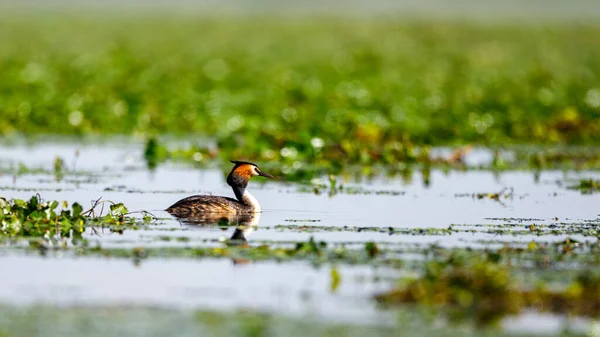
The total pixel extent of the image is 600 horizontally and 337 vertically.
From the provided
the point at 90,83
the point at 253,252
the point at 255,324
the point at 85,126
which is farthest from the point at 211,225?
the point at 90,83

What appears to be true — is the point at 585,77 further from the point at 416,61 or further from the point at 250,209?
the point at 250,209

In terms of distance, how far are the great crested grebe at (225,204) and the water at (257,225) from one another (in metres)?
0.19

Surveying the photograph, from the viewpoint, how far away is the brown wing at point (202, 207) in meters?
15.2

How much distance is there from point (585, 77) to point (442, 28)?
26.6 m

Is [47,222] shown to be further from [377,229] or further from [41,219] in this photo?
[377,229]

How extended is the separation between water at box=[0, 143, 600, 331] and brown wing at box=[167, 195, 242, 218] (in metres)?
0.21

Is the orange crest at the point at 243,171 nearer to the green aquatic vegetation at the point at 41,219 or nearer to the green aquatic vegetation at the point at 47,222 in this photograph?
the green aquatic vegetation at the point at 47,222

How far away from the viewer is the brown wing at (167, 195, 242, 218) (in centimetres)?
1522

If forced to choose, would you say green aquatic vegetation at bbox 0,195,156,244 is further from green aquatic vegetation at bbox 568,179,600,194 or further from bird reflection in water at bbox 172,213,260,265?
green aquatic vegetation at bbox 568,179,600,194

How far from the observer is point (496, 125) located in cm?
2655

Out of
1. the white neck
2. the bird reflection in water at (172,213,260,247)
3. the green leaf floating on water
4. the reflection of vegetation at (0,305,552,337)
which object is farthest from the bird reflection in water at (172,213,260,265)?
the reflection of vegetation at (0,305,552,337)

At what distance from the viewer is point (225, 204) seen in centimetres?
1566

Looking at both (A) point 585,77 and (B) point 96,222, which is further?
(A) point 585,77

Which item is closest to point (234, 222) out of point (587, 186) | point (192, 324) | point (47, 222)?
point (47, 222)
